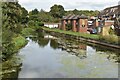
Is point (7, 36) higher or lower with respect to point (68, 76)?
higher

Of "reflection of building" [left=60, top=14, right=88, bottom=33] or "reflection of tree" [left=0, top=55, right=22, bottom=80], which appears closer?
"reflection of tree" [left=0, top=55, right=22, bottom=80]

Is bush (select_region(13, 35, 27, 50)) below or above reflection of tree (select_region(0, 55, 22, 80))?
above

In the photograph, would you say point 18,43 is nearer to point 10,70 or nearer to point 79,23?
point 10,70

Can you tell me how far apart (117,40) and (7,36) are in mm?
18391

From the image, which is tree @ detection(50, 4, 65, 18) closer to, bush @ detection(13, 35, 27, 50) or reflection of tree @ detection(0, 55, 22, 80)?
bush @ detection(13, 35, 27, 50)

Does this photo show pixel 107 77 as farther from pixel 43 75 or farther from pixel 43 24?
pixel 43 24

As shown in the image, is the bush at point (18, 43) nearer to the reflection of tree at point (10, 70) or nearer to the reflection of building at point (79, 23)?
the reflection of tree at point (10, 70)

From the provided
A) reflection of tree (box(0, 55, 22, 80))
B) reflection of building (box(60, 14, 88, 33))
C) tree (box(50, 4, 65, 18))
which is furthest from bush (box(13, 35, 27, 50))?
tree (box(50, 4, 65, 18))

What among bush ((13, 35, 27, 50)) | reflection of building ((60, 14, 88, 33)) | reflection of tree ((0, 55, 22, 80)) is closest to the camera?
reflection of tree ((0, 55, 22, 80))

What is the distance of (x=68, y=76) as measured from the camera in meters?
17.8

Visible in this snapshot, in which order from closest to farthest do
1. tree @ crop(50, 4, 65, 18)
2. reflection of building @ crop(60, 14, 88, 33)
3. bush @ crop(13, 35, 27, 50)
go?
bush @ crop(13, 35, 27, 50), reflection of building @ crop(60, 14, 88, 33), tree @ crop(50, 4, 65, 18)

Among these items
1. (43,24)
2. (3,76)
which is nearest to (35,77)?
(3,76)

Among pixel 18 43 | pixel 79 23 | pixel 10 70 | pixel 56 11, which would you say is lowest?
pixel 10 70

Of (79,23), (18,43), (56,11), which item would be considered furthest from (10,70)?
(56,11)
